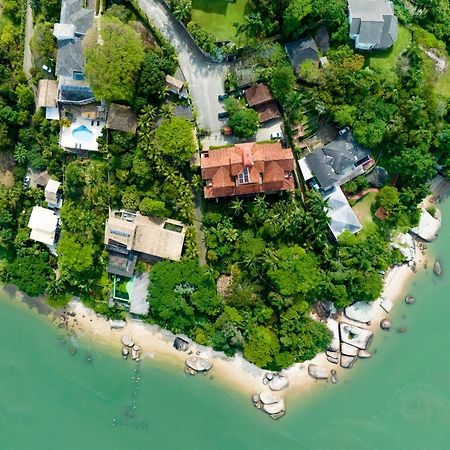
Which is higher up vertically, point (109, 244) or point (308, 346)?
point (109, 244)

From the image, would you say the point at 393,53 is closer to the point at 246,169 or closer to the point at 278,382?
the point at 246,169

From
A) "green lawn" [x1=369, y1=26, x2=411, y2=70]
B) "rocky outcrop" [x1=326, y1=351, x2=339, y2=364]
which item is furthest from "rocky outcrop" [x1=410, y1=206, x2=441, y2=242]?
"rocky outcrop" [x1=326, y1=351, x2=339, y2=364]

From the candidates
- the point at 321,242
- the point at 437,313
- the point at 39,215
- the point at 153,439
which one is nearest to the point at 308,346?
the point at 321,242

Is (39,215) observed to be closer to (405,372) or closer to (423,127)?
(423,127)

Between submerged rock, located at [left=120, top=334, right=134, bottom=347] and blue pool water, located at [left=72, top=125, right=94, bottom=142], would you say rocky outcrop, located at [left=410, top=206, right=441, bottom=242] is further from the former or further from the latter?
blue pool water, located at [left=72, top=125, right=94, bottom=142]

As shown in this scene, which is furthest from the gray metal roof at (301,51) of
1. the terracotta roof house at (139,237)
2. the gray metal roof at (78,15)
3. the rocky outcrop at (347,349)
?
the rocky outcrop at (347,349)

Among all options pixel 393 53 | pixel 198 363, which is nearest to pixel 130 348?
pixel 198 363
